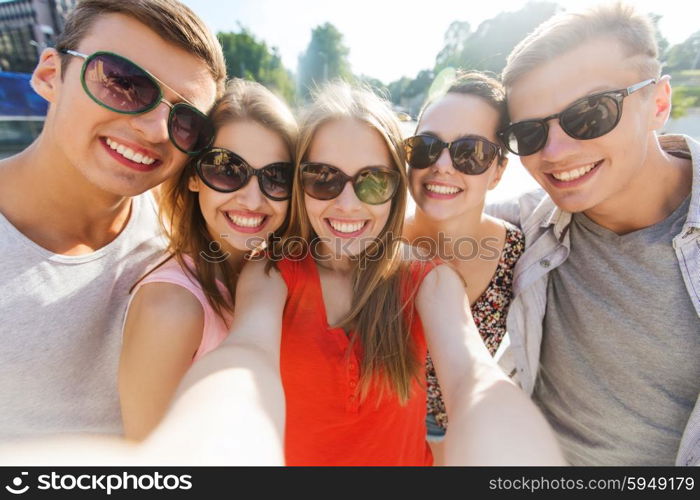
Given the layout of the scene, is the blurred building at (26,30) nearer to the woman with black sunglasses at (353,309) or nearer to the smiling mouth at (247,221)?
the smiling mouth at (247,221)

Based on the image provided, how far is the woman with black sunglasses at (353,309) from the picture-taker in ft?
4.97

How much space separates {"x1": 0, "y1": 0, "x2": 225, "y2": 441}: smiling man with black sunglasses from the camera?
62.1 inches

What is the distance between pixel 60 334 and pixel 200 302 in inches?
29.3

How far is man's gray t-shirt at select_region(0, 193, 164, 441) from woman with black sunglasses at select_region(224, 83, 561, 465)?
2.58ft

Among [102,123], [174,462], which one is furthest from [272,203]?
[174,462]

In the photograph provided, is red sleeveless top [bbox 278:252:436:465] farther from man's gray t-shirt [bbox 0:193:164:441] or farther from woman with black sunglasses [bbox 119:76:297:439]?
man's gray t-shirt [bbox 0:193:164:441]

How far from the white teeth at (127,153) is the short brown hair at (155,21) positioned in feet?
1.45

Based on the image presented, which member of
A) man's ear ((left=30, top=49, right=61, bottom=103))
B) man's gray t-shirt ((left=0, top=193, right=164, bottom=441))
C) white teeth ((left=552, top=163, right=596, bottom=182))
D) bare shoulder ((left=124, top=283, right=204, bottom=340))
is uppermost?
white teeth ((left=552, top=163, right=596, bottom=182))

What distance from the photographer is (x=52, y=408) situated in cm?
170

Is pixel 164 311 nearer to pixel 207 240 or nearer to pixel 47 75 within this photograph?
pixel 207 240

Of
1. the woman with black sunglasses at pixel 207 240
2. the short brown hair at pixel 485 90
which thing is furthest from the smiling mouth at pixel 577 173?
the woman with black sunglasses at pixel 207 240

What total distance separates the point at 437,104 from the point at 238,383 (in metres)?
1.95

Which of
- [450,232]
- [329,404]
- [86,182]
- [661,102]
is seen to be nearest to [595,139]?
[661,102]

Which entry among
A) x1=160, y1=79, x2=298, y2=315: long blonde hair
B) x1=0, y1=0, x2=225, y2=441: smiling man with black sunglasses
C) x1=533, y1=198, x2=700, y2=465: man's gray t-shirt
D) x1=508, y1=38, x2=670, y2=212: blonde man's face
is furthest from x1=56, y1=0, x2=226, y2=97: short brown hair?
x1=533, y1=198, x2=700, y2=465: man's gray t-shirt
